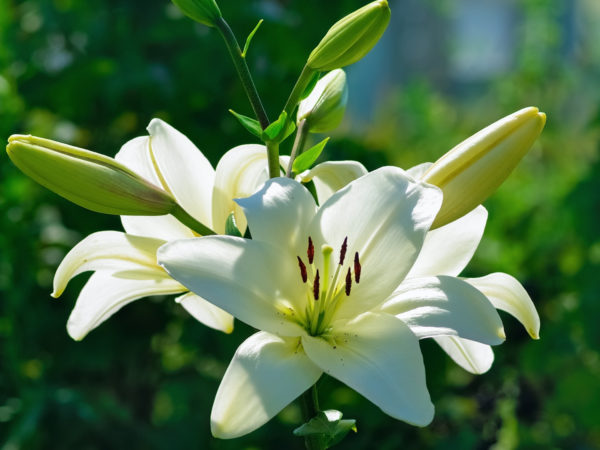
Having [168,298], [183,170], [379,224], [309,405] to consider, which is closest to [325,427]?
[309,405]

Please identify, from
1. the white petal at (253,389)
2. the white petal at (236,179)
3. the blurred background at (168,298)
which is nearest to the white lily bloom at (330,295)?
the white petal at (253,389)

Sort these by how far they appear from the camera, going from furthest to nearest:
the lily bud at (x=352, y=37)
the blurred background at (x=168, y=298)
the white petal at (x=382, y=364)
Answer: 1. the blurred background at (x=168, y=298)
2. the lily bud at (x=352, y=37)
3. the white petal at (x=382, y=364)

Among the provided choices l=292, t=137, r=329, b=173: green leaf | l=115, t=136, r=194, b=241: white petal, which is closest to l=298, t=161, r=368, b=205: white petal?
l=292, t=137, r=329, b=173: green leaf

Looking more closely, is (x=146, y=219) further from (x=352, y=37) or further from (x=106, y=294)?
(x=352, y=37)

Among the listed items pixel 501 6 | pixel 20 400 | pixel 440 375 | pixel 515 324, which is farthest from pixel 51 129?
pixel 501 6

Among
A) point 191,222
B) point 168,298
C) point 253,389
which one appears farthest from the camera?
point 168,298

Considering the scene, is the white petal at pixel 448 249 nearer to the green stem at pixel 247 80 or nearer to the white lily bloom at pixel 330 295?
the white lily bloom at pixel 330 295

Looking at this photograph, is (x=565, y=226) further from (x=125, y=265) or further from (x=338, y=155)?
(x=125, y=265)
